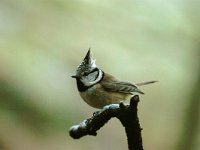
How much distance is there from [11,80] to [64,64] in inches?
6.5

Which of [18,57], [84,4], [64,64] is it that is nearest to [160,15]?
[84,4]

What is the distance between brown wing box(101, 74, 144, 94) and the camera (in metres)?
0.96

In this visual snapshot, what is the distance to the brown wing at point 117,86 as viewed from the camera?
965 millimetres

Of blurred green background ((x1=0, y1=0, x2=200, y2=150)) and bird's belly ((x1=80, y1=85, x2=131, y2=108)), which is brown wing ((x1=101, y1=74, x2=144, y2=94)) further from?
blurred green background ((x1=0, y1=0, x2=200, y2=150))

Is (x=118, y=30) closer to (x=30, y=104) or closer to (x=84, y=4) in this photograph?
(x=84, y=4)

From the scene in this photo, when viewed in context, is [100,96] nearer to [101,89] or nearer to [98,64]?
[101,89]

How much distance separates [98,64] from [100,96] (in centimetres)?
50

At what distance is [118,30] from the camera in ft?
5.13

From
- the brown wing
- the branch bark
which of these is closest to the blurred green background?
the brown wing

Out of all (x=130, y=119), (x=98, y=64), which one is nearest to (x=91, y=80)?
(x=130, y=119)

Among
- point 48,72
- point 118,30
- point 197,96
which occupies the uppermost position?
point 118,30

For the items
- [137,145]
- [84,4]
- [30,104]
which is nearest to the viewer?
[137,145]

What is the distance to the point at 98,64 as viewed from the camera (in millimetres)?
1464

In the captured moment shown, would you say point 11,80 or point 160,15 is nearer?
point 11,80
